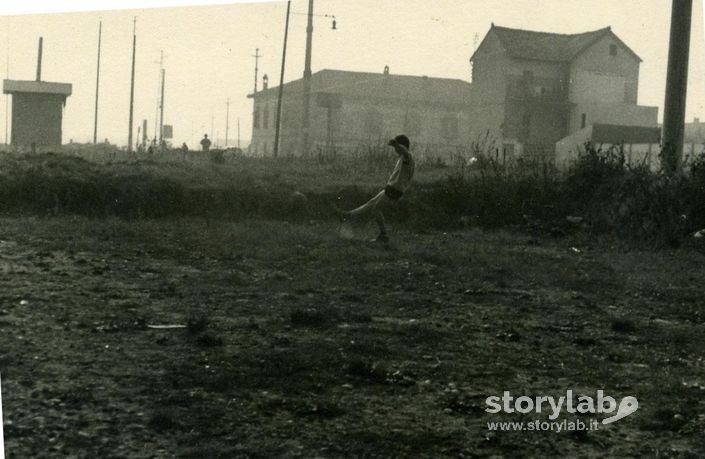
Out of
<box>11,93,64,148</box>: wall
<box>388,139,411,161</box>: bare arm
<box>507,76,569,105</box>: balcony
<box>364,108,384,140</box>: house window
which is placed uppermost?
<box>507,76,569,105</box>: balcony

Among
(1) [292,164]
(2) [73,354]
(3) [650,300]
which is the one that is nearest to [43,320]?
(2) [73,354]

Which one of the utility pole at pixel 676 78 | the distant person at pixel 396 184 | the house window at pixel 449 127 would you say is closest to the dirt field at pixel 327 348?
the distant person at pixel 396 184

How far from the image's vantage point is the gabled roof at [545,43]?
5094cm

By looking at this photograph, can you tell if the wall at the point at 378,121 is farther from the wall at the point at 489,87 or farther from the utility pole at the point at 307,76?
the utility pole at the point at 307,76

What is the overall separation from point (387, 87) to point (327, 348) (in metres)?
53.2

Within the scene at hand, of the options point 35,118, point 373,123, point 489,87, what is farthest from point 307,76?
point 373,123

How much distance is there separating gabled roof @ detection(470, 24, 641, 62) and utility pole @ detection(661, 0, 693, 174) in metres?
36.5

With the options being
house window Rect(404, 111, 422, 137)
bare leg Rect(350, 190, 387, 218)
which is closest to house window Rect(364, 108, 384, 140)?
house window Rect(404, 111, 422, 137)

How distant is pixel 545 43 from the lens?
52.6 meters

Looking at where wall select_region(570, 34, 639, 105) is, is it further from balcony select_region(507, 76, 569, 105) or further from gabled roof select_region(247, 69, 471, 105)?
gabled roof select_region(247, 69, 471, 105)

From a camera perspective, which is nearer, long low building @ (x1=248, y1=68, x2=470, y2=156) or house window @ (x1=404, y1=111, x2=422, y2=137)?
long low building @ (x1=248, y1=68, x2=470, y2=156)

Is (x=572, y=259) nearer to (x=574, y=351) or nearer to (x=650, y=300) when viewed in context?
(x=650, y=300)

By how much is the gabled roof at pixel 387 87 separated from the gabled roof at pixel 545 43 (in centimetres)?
721

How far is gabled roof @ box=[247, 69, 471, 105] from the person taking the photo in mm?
57438
